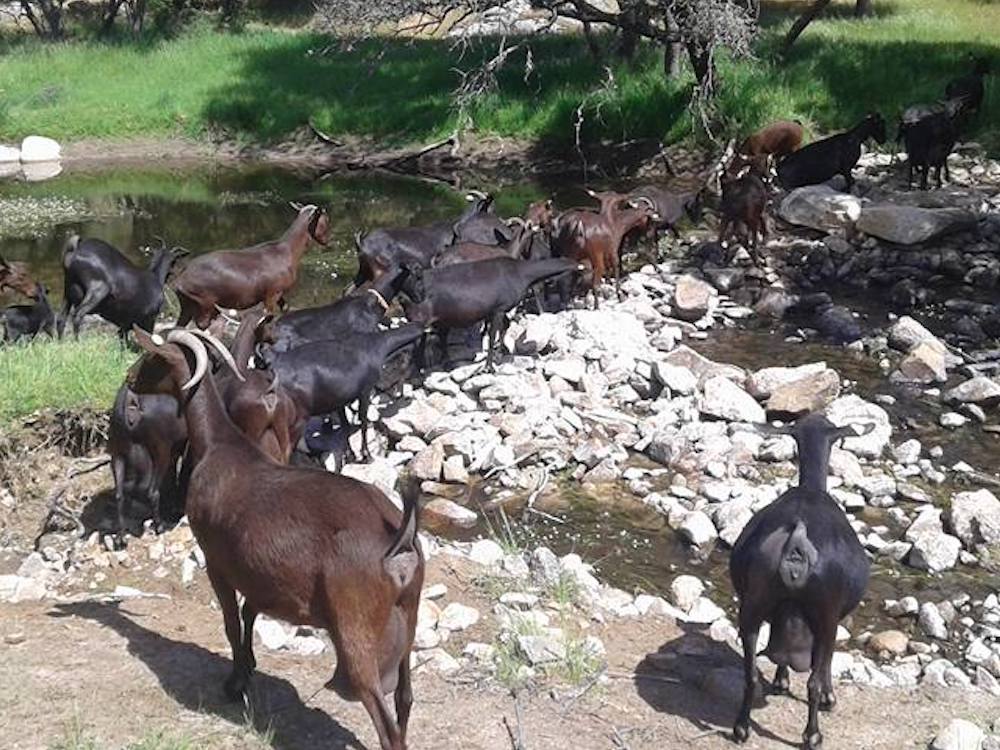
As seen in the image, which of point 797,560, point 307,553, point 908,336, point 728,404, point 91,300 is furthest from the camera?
point 908,336

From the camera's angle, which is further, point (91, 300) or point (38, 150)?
point (38, 150)

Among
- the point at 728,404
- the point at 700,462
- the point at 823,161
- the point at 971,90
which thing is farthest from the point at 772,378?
the point at 971,90

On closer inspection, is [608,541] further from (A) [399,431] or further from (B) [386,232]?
(B) [386,232]

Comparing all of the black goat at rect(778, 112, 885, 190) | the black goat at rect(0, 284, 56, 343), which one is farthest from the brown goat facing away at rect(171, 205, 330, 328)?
the black goat at rect(778, 112, 885, 190)

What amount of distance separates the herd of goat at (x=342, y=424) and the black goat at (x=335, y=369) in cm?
2

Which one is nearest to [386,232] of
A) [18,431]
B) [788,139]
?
[18,431]

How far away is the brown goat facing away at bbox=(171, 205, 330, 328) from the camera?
10805 millimetres

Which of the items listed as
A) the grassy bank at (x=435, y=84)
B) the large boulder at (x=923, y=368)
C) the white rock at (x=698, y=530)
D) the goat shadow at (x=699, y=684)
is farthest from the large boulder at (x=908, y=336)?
the grassy bank at (x=435, y=84)

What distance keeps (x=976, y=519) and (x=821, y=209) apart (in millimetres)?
8267

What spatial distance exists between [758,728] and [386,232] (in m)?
7.52

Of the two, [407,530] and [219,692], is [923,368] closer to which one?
[219,692]

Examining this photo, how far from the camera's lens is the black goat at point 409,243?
12070mm

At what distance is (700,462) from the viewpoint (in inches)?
363

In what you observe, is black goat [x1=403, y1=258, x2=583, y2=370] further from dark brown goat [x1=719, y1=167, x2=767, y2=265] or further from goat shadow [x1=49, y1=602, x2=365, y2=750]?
goat shadow [x1=49, y1=602, x2=365, y2=750]
